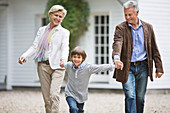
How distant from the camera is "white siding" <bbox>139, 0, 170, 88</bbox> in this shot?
10648 millimetres

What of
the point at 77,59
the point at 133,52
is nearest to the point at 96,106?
the point at 77,59

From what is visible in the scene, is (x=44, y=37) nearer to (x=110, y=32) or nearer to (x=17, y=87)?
(x=110, y=32)

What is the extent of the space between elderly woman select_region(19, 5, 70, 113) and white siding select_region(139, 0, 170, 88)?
19.8 feet

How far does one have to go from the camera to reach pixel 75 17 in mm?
11125

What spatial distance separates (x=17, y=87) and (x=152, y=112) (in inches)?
268

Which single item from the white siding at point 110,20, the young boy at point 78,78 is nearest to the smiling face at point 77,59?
the young boy at point 78,78

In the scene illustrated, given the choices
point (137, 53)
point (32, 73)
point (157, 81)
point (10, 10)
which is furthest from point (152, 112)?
point (10, 10)

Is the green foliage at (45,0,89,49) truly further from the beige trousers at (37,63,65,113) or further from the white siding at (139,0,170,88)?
the beige trousers at (37,63,65,113)

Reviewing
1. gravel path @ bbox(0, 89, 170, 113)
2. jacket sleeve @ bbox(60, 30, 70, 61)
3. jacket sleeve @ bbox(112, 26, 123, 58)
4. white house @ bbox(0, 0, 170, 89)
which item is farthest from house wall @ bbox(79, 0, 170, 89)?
jacket sleeve @ bbox(112, 26, 123, 58)

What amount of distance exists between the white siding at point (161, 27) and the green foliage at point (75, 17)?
2200 mm

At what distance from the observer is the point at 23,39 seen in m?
12.3

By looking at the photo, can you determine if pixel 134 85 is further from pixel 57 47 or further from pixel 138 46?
pixel 57 47

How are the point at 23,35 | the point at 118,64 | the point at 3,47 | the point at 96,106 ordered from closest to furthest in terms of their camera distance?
the point at 118,64 → the point at 96,106 → the point at 23,35 → the point at 3,47

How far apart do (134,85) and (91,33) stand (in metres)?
7.12
